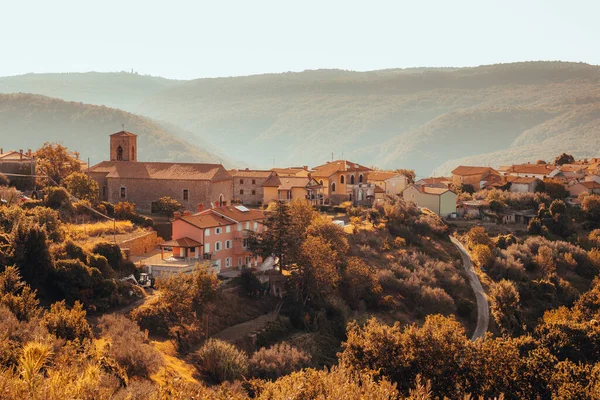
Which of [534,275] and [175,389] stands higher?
[175,389]

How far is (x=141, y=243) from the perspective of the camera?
42.4m

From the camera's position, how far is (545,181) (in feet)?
260

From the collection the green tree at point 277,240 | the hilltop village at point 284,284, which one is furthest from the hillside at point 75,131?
the green tree at point 277,240

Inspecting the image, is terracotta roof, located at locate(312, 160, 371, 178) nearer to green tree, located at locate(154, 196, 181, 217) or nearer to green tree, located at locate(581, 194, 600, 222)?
green tree, located at locate(154, 196, 181, 217)

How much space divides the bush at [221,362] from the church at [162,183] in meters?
25.6

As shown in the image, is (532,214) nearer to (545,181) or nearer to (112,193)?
(545,181)

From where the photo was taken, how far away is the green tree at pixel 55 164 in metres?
56.9

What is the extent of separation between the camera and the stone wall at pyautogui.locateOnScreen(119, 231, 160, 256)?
4054 centimetres

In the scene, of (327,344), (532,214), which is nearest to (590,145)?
(532,214)

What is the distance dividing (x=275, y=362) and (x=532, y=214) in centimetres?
4922

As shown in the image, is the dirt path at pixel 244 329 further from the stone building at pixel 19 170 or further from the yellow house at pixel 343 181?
the yellow house at pixel 343 181

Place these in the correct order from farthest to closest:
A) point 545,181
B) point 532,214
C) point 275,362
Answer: point 545,181 < point 532,214 < point 275,362

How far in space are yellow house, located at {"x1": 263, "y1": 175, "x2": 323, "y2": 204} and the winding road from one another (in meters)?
13.2

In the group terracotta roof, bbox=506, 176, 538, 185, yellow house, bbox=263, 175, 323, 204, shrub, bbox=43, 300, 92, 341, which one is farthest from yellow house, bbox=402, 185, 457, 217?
shrub, bbox=43, 300, 92, 341
